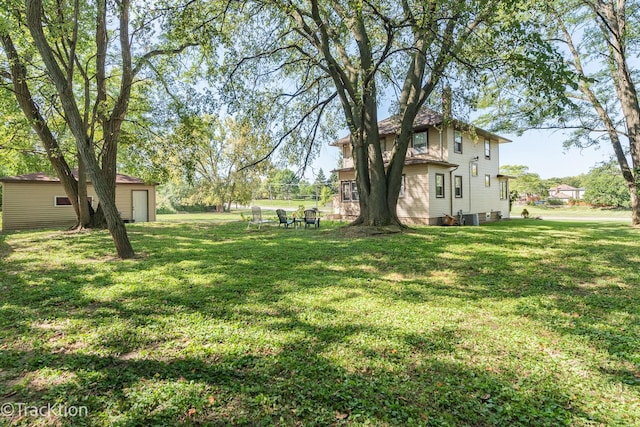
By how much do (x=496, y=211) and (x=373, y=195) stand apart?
47.2 ft

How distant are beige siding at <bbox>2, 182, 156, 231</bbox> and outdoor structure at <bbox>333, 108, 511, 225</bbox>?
1565cm

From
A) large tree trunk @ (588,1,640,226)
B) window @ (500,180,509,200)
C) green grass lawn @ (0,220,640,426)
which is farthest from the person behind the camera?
window @ (500,180,509,200)

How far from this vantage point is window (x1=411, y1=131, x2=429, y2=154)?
18.4 metres

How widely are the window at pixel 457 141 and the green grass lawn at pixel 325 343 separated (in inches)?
493

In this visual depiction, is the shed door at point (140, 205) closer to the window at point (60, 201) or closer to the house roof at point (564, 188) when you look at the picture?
the window at point (60, 201)

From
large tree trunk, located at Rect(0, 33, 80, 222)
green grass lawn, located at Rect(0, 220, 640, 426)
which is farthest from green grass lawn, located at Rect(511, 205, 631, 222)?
large tree trunk, located at Rect(0, 33, 80, 222)

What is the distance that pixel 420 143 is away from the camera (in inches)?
731

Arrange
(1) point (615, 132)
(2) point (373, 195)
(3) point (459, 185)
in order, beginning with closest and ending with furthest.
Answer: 1. (2) point (373, 195)
2. (1) point (615, 132)
3. (3) point (459, 185)

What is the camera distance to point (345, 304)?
4504mm

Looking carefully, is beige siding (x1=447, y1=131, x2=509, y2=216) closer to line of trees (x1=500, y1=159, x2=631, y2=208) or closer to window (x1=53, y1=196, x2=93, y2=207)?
line of trees (x1=500, y1=159, x2=631, y2=208)

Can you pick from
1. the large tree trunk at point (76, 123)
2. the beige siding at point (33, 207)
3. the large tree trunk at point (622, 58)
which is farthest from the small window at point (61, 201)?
the large tree trunk at point (622, 58)

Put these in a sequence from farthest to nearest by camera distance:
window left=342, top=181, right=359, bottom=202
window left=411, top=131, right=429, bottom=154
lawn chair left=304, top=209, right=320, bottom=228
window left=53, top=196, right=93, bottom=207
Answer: window left=342, top=181, right=359, bottom=202, window left=411, top=131, right=429, bottom=154, window left=53, top=196, right=93, bottom=207, lawn chair left=304, top=209, right=320, bottom=228

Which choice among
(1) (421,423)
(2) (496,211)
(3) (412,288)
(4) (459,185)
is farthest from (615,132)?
(1) (421,423)

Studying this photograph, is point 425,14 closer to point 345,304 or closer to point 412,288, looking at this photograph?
point 412,288
